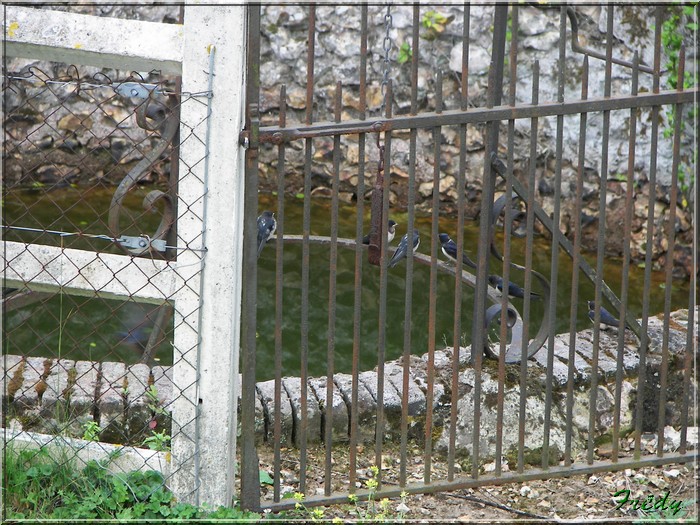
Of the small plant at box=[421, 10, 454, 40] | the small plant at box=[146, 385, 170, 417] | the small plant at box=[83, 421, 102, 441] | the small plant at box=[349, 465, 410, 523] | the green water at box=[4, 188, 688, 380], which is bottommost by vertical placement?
the small plant at box=[349, 465, 410, 523]

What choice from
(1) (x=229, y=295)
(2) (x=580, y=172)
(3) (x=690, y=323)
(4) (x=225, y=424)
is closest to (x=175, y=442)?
(4) (x=225, y=424)

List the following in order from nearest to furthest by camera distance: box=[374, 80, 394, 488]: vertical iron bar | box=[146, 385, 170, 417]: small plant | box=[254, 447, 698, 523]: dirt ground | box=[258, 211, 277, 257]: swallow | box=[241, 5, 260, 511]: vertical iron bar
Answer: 1. box=[241, 5, 260, 511]: vertical iron bar
2. box=[374, 80, 394, 488]: vertical iron bar
3. box=[146, 385, 170, 417]: small plant
4. box=[254, 447, 698, 523]: dirt ground
5. box=[258, 211, 277, 257]: swallow

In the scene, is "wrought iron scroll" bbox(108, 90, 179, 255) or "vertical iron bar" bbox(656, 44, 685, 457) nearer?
"wrought iron scroll" bbox(108, 90, 179, 255)

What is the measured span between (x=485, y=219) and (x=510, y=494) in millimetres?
1197

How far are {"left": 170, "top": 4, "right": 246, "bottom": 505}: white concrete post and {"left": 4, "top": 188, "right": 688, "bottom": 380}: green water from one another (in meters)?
2.09

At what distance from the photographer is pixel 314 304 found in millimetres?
6574

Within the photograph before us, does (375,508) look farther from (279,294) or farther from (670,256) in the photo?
(670,256)

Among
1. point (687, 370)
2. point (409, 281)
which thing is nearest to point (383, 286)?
point (409, 281)

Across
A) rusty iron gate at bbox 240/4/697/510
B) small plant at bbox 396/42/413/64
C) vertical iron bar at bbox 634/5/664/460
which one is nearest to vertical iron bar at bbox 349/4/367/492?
rusty iron gate at bbox 240/4/697/510

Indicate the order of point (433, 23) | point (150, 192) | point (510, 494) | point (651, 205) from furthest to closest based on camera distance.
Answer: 1. point (433, 23)
2. point (510, 494)
3. point (651, 205)
4. point (150, 192)

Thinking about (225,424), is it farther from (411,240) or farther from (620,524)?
(620,524)

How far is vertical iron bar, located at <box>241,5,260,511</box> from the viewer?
334cm

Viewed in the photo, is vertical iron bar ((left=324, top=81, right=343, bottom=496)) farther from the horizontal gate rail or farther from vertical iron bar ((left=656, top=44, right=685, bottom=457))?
vertical iron bar ((left=656, top=44, right=685, bottom=457))

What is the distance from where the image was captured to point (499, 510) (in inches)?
149
